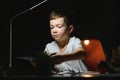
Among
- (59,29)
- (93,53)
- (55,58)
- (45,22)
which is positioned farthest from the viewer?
(45,22)

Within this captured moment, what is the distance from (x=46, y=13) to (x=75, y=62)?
718 mm

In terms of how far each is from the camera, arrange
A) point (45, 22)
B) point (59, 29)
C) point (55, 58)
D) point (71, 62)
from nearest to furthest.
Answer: point (55, 58) < point (71, 62) < point (59, 29) < point (45, 22)

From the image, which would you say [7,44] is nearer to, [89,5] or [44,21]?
[44,21]

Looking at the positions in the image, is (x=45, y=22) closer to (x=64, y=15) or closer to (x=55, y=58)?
(x=64, y=15)

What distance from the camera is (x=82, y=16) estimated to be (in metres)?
3.09

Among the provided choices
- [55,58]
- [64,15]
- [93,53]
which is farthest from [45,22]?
[55,58]

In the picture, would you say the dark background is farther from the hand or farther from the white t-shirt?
the hand

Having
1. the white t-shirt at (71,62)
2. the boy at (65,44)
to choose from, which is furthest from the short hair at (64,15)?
the white t-shirt at (71,62)

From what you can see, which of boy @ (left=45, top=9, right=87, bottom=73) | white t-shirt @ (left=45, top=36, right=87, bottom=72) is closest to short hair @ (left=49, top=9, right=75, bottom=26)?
boy @ (left=45, top=9, right=87, bottom=73)

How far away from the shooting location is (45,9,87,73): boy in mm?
2473

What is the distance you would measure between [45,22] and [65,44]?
1.57 ft

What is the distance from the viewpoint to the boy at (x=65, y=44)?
247cm

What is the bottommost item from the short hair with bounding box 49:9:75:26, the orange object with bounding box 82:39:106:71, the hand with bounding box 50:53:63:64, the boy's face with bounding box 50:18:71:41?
the hand with bounding box 50:53:63:64

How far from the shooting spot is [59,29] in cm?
264
